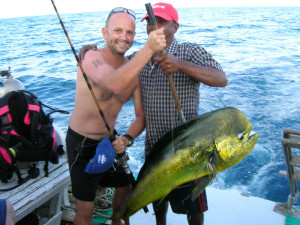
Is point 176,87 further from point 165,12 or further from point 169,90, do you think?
point 165,12

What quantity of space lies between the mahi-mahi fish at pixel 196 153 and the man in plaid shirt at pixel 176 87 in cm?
25

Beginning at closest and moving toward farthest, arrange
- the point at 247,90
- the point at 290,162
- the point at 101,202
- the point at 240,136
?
the point at 240,136
the point at 290,162
the point at 101,202
the point at 247,90

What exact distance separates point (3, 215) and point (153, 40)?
142 centimetres

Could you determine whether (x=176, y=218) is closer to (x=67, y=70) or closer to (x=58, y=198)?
(x=58, y=198)


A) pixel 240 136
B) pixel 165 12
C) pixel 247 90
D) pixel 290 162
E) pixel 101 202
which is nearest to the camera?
pixel 240 136

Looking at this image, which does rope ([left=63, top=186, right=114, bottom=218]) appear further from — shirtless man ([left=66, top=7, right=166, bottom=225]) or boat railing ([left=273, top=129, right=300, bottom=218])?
boat railing ([left=273, top=129, right=300, bottom=218])

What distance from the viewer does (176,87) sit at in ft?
6.46

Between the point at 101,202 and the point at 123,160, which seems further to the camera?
the point at 101,202

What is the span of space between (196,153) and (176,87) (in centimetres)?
55

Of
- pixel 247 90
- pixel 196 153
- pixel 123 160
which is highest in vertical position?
pixel 196 153

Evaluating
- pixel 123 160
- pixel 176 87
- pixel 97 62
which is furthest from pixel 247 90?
pixel 97 62

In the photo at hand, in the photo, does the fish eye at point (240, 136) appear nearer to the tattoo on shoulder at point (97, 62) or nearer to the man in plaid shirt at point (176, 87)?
the man in plaid shirt at point (176, 87)

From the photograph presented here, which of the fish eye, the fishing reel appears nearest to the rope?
the fishing reel

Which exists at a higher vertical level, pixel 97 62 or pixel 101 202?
pixel 97 62
